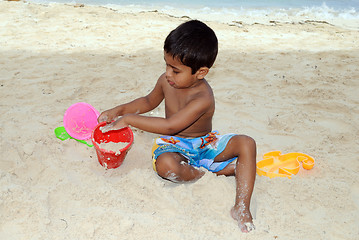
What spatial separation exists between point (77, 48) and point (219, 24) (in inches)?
109

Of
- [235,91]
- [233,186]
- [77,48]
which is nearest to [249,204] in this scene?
[233,186]

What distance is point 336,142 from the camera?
95.3 inches

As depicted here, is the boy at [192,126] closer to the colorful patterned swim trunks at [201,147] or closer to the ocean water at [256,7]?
the colorful patterned swim trunks at [201,147]

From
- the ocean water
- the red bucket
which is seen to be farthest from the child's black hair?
the ocean water

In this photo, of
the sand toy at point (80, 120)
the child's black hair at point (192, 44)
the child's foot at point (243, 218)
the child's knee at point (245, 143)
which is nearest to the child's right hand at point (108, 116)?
the sand toy at point (80, 120)

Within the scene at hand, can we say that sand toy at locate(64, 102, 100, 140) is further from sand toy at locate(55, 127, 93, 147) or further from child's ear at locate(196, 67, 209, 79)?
child's ear at locate(196, 67, 209, 79)

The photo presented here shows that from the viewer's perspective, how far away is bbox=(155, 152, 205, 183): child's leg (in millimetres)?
1805

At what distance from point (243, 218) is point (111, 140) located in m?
1.03

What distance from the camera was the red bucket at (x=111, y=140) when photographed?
1.91 meters

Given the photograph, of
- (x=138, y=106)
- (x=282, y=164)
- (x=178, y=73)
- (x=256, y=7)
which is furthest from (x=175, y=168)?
(x=256, y=7)

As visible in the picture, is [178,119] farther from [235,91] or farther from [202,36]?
[235,91]

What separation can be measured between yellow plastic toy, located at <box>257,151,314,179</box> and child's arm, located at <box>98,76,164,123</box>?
2.64ft

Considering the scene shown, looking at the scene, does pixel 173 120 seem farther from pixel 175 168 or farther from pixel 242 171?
pixel 242 171

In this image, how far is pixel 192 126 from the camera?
201 cm
